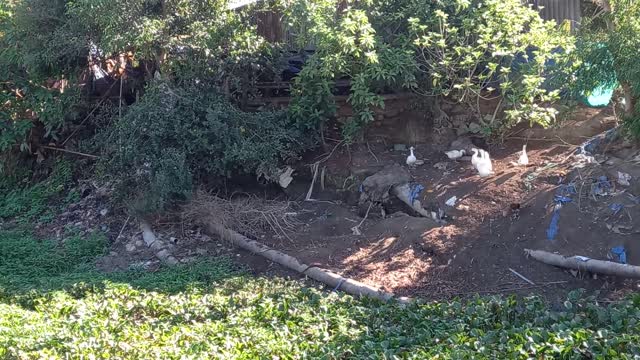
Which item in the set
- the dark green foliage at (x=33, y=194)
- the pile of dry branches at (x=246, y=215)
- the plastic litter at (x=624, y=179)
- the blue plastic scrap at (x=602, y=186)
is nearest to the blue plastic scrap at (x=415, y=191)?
the pile of dry branches at (x=246, y=215)

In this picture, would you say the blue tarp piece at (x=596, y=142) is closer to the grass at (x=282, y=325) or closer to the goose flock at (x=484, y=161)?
the goose flock at (x=484, y=161)

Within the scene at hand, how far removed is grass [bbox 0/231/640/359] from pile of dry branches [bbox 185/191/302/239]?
5.64 ft

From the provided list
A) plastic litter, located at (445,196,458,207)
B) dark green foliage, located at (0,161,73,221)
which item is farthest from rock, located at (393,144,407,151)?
dark green foliage, located at (0,161,73,221)

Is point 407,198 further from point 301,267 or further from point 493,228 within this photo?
point 301,267

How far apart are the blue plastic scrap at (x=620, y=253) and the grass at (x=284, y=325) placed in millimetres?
1414

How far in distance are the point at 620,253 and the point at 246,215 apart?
4469 mm

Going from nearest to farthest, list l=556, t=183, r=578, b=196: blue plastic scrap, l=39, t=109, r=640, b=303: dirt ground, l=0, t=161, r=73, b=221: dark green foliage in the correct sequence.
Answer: l=39, t=109, r=640, b=303: dirt ground < l=556, t=183, r=578, b=196: blue plastic scrap < l=0, t=161, r=73, b=221: dark green foliage

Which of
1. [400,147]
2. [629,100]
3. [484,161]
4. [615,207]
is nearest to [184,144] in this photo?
[400,147]

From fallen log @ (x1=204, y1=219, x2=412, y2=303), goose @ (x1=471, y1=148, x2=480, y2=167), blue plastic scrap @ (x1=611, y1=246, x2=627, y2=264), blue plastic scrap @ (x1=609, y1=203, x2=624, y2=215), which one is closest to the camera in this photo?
blue plastic scrap @ (x1=611, y1=246, x2=627, y2=264)

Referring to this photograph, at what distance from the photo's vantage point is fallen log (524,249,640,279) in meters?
6.24

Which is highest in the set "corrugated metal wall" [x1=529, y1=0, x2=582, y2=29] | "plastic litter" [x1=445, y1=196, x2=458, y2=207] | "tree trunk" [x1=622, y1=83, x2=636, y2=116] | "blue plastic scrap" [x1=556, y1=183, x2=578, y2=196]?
"corrugated metal wall" [x1=529, y1=0, x2=582, y2=29]

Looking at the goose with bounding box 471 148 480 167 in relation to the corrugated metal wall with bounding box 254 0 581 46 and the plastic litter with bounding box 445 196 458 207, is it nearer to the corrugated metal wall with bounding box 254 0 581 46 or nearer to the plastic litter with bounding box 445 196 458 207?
the plastic litter with bounding box 445 196 458 207

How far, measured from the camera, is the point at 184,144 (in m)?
9.28

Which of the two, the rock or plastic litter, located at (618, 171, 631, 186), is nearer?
plastic litter, located at (618, 171, 631, 186)
